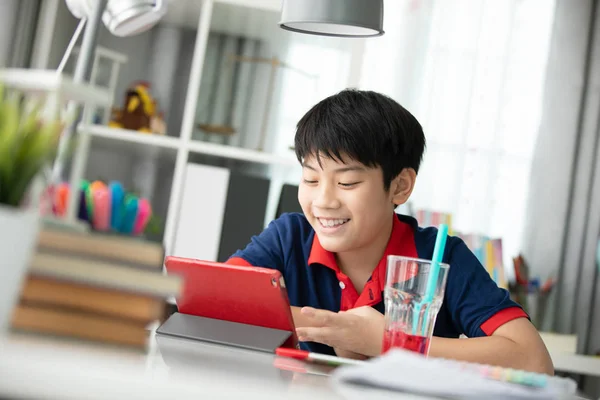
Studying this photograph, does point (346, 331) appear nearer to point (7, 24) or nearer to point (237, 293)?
point (237, 293)

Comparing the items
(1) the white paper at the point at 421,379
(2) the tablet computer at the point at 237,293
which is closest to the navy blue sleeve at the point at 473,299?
(2) the tablet computer at the point at 237,293

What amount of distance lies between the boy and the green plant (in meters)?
0.86

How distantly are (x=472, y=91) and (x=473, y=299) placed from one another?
1.89 metres

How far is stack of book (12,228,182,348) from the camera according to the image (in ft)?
1.93

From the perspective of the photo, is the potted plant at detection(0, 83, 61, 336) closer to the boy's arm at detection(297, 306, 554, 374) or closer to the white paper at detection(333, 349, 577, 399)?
the white paper at detection(333, 349, 577, 399)

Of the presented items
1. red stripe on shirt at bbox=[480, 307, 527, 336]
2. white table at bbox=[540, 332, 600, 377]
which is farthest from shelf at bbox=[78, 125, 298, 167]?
white table at bbox=[540, 332, 600, 377]

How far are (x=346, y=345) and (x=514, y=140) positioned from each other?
7.29ft

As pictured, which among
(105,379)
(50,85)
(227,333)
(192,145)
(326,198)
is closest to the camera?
(105,379)

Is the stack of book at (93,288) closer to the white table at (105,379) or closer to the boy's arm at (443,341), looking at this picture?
the white table at (105,379)

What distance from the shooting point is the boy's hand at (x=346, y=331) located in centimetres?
112

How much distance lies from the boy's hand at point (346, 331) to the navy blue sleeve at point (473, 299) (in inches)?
11.3

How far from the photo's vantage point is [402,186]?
1.66 metres

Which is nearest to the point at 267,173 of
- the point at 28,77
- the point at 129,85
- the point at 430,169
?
the point at 129,85

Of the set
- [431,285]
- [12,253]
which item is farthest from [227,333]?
[12,253]
